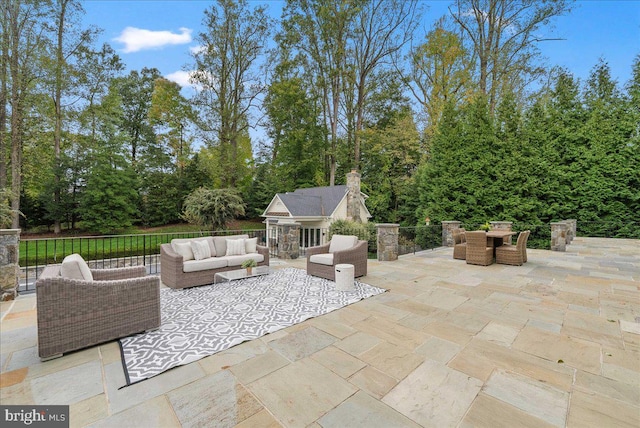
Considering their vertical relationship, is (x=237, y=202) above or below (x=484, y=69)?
below

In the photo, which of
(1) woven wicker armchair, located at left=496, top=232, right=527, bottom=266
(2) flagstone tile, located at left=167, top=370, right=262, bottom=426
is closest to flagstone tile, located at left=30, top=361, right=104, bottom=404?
(2) flagstone tile, located at left=167, top=370, right=262, bottom=426

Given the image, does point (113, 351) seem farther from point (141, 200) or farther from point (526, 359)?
point (141, 200)

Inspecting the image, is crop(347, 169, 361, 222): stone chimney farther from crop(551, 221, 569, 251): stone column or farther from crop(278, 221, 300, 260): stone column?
crop(551, 221, 569, 251): stone column

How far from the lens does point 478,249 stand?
6.38 meters

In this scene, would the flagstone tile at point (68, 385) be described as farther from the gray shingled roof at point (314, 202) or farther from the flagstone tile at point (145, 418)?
the gray shingled roof at point (314, 202)

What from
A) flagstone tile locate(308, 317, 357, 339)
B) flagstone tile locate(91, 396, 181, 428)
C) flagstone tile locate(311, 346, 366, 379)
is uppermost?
flagstone tile locate(91, 396, 181, 428)

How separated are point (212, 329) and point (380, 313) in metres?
2.00

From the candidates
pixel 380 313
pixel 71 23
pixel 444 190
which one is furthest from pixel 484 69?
pixel 71 23

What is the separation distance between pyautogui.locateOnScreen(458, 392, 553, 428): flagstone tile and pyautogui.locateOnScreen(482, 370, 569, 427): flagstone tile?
6 centimetres

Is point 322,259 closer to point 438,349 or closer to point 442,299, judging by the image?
point 442,299

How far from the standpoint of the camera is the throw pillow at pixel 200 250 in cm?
493

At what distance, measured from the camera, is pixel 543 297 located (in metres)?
4.13

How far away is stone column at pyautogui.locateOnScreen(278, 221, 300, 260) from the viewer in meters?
7.58

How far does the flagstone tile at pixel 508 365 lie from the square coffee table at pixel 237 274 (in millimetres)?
3548
